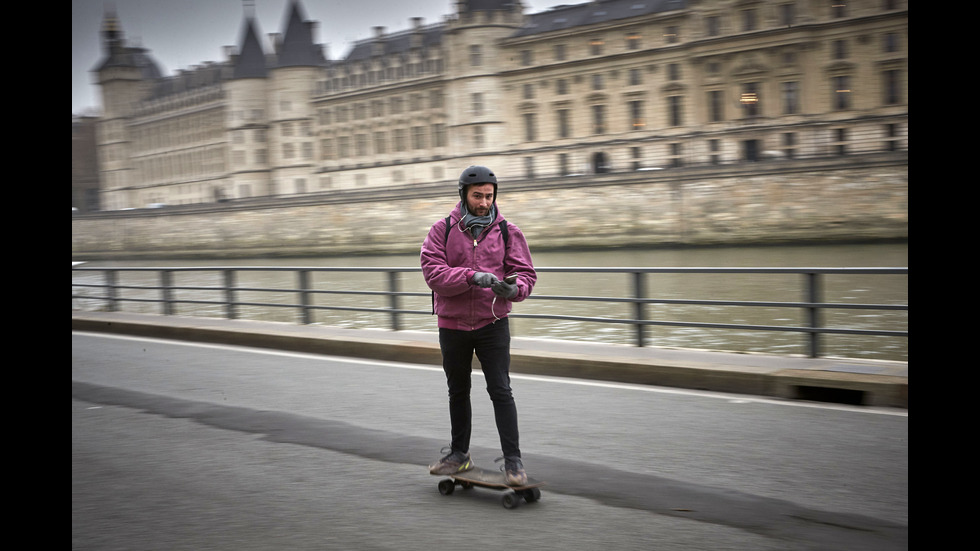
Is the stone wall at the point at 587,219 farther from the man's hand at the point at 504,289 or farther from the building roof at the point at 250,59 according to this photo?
the man's hand at the point at 504,289

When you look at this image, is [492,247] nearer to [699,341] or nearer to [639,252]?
[699,341]

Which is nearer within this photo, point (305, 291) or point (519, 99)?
point (305, 291)

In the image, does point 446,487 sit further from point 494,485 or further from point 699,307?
point 699,307

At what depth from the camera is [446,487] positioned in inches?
178

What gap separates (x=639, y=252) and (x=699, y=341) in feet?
113

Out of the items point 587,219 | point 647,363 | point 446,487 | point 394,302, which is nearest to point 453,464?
point 446,487

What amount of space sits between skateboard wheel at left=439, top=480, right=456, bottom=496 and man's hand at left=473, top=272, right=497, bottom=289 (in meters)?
1.08

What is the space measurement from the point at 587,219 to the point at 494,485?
4821 cm

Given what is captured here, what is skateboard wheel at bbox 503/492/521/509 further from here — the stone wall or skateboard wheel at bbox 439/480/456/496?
the stone wall

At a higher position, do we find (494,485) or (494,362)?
(494,362)

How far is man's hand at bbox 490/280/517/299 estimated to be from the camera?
4086mm

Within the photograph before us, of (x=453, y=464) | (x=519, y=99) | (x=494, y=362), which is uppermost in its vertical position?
(x=519, y=99)

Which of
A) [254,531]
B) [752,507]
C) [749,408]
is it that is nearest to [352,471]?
[254,531]

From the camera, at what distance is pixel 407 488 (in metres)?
4.68
